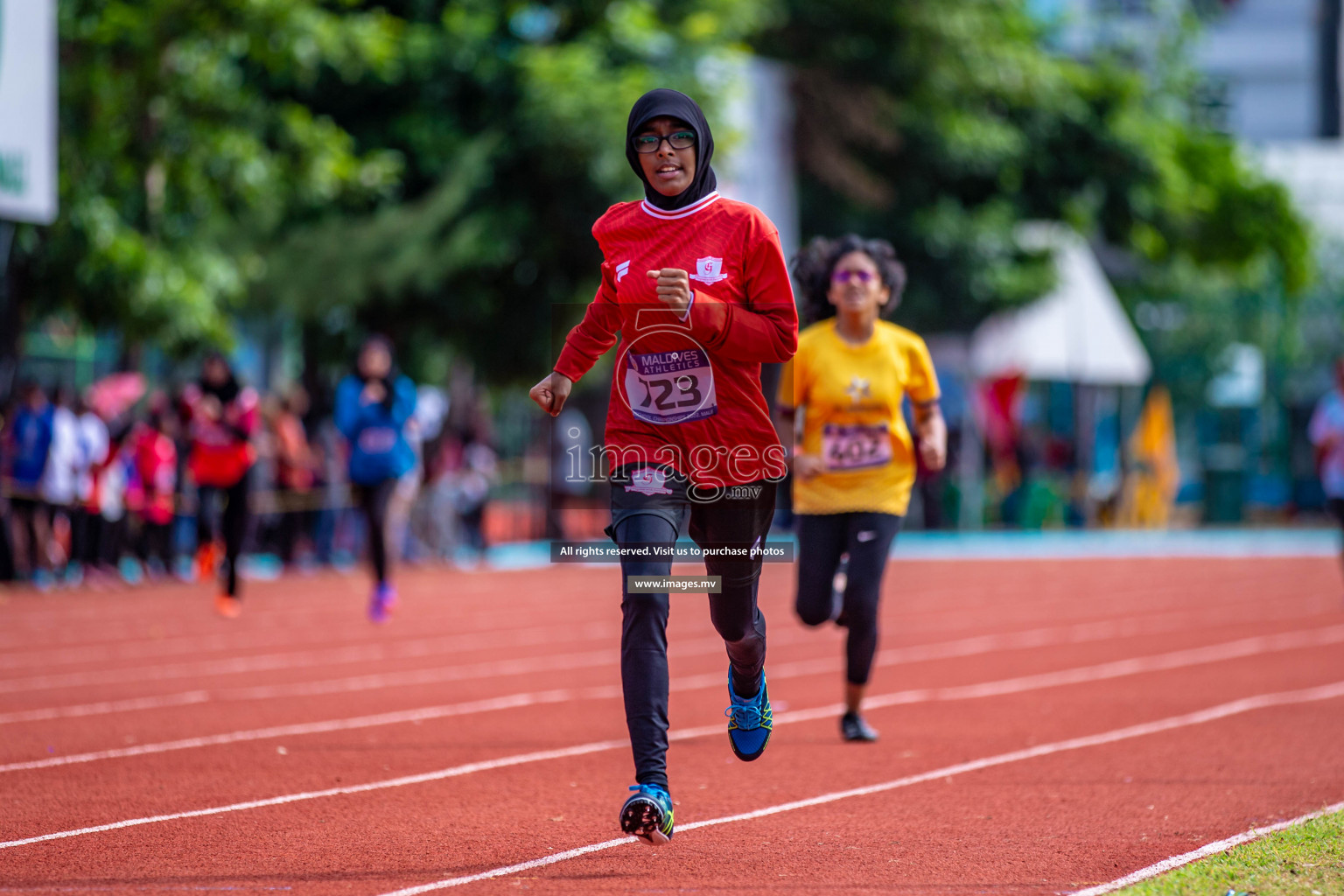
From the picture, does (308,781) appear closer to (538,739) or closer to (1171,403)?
(538,739)

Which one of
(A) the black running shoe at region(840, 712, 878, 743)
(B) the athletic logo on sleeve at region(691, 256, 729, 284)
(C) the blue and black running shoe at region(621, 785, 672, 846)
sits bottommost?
(A) the black running shoe at region(840, 712, 878, 743)

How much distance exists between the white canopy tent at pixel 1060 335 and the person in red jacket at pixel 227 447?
19.6 metres

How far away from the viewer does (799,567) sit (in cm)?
806

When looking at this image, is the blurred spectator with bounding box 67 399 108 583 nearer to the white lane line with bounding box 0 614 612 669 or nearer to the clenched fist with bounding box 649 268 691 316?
the white lane line with bounding box 0 614 612 669

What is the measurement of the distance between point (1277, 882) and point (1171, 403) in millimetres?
40667

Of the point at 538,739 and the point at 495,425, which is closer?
the point at 538,739

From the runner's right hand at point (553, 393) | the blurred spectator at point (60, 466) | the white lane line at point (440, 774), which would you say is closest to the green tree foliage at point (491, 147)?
the blurred spectator at point (60, 466)

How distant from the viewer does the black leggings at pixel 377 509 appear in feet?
40.8

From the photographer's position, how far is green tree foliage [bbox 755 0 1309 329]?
28.0 meters

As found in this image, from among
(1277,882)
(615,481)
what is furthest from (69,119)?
(1277,882)

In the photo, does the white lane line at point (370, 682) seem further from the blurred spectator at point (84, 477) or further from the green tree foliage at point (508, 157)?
the blurred spectator at point (84, 477)

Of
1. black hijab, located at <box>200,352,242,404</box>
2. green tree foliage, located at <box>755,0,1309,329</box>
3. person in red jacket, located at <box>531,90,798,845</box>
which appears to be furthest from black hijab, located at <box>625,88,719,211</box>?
green tree foliage, located at <box>755,0,1309,329</box>

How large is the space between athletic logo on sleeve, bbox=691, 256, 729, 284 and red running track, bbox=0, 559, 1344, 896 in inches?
67.2

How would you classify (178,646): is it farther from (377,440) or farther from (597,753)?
(597,753)
